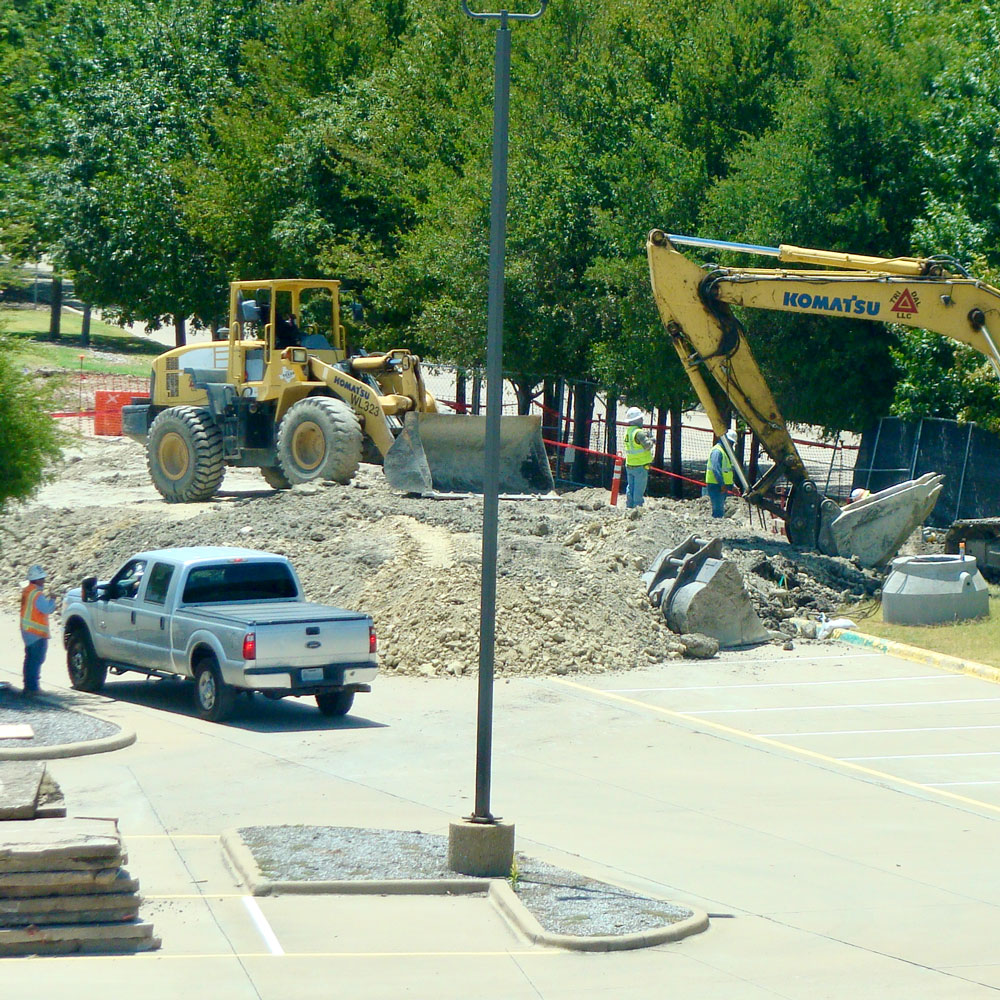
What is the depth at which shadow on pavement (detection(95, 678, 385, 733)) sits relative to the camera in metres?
15.7

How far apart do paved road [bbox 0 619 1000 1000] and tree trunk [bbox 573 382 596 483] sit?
53.4 feet

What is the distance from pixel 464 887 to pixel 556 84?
27796 mm

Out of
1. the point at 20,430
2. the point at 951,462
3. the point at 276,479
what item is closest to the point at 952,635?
the point at 951,462

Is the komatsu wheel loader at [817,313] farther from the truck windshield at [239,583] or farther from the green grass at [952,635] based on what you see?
the truck windshield at [239,583]

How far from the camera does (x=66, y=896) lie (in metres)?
8.10

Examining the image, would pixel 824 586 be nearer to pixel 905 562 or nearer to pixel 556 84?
pixel 905 562

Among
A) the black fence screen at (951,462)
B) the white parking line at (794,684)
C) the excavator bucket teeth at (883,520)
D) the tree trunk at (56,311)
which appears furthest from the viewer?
the tree trunk at (56,311)

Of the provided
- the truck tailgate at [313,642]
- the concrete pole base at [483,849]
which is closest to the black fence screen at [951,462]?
the truck tailgate at [313,642]

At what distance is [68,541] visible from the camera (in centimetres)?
2558

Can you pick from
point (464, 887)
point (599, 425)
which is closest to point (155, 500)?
point (599, 425)

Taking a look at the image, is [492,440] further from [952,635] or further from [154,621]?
[952,635]

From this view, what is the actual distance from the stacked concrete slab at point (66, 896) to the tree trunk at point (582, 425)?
90.5 feet

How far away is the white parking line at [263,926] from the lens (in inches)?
332

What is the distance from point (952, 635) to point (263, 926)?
519 inches
